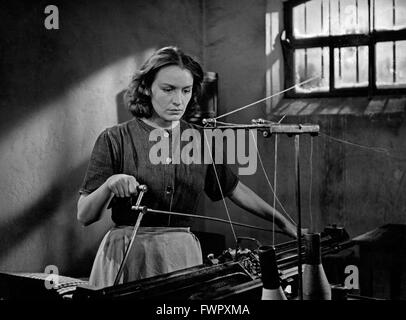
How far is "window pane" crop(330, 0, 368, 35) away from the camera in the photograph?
323cm

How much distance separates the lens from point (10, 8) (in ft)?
8.00

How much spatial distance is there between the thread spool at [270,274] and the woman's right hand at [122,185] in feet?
2.48

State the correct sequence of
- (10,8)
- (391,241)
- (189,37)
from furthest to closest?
(189,37) → (391,241) → (10,8)

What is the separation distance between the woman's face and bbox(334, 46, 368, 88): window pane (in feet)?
4.15

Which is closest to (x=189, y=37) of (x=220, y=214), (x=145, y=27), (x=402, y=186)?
(x=145, y=27)

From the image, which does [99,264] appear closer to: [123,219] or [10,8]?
[123,219]

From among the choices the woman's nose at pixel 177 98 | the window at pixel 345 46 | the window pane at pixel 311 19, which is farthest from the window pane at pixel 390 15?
the woman's nose at pixel 177 98

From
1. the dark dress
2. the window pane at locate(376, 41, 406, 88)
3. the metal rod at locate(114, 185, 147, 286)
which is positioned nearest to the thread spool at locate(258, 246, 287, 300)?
the metal rod at locate(114, 185, 147, 286)

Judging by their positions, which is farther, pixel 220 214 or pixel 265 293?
pixel 220 214

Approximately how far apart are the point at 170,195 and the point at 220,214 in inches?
34.6

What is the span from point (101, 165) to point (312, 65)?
1.74 metres

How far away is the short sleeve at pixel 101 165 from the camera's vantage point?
217cm

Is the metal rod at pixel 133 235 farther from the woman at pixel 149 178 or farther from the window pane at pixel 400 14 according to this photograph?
the window pane at pixel 400 14

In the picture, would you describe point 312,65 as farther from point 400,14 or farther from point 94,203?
point 94,203
